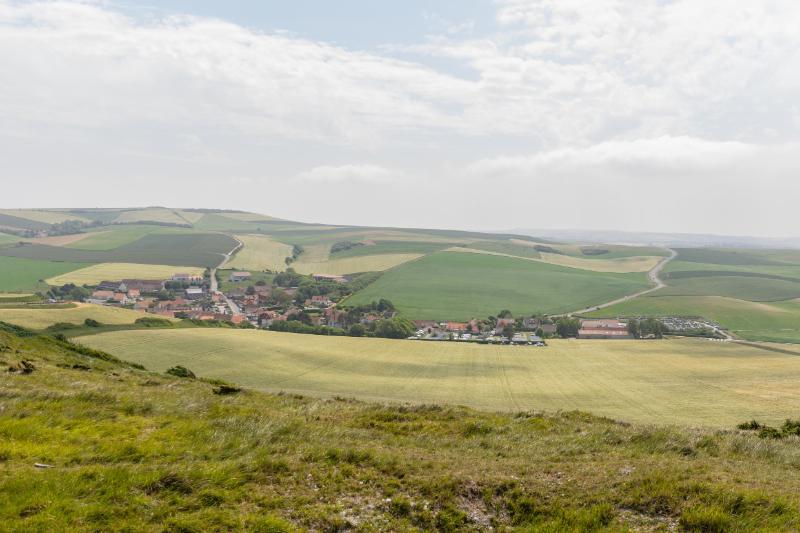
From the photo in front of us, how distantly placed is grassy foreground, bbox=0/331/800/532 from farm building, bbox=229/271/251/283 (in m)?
150

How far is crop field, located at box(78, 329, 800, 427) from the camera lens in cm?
4603

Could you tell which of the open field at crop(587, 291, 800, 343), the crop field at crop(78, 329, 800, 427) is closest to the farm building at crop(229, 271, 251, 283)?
the crop field at crop(78, 329, 800, 427)

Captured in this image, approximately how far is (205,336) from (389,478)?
207ft

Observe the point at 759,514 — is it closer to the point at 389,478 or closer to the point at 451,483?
the point at 451,483

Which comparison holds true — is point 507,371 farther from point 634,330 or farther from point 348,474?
point 348,474

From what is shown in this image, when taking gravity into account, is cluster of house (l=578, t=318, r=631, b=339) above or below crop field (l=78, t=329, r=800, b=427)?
below

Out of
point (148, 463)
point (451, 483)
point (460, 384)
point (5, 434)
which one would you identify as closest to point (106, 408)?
point (5, 434)

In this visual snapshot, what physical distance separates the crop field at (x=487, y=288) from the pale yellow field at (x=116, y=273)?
6765 centimetres

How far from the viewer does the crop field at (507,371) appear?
151 ft

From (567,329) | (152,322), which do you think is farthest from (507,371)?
(152,322)

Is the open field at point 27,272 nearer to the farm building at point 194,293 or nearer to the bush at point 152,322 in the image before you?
the farm building at point 194,293

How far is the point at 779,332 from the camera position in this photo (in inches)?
4060

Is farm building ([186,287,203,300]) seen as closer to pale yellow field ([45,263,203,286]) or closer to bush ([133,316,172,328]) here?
pale yellow field ([45,263,203,286])

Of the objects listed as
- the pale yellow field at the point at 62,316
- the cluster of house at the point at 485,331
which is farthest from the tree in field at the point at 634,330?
the pale yellow field at the point at 62,316
